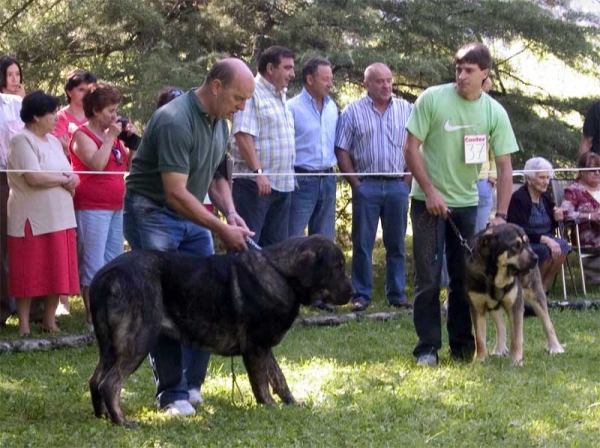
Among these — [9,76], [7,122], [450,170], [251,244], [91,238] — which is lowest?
[91,238]

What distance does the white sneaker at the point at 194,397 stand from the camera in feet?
20.8

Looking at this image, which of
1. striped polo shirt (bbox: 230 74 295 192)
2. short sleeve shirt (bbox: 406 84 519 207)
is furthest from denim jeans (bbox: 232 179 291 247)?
short sleeve shirt (bbox: 406 84 519 207)

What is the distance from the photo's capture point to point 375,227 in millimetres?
10742

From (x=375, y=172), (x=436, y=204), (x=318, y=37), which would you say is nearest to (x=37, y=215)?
(x=375, y=172)

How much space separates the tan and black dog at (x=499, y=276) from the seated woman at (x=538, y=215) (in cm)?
319

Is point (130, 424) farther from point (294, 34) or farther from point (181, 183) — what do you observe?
point (294, 34)

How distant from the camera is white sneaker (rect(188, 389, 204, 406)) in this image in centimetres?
634

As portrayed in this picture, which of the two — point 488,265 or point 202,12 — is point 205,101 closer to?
point 488,265

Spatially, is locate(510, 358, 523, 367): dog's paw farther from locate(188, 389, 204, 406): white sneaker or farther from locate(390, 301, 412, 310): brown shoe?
locate(390, 301, 412, 310): brown shoe

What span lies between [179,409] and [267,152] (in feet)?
13.4

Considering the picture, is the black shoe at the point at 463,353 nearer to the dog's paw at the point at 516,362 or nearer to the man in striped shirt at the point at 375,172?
the dog's paw at the point at 516,362

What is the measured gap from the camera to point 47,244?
898 centimetres

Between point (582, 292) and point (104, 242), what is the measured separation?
5.40 metres

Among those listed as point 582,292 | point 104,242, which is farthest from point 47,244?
point 582,292
